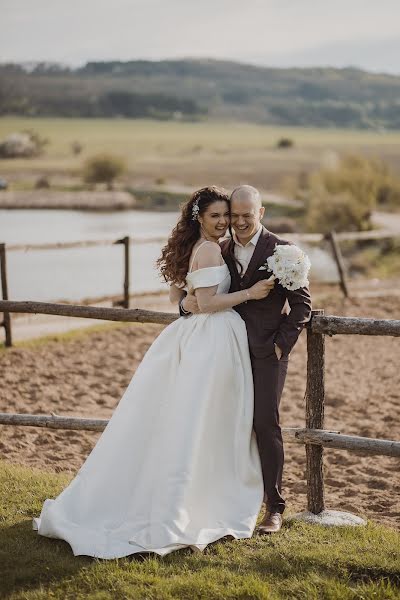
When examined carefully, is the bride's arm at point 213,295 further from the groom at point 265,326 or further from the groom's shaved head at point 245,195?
the groom's shaved head at point 245,195

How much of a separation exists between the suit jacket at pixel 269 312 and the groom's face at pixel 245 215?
0.11 m

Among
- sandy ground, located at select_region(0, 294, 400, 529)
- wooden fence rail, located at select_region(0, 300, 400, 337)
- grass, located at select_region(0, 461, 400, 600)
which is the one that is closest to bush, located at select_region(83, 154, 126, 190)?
sandy ground, located at select_region(0, 294, 400, 529)

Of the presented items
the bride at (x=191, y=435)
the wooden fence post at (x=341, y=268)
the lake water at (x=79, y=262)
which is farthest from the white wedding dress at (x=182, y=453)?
the lake water at (x=79, y=262)

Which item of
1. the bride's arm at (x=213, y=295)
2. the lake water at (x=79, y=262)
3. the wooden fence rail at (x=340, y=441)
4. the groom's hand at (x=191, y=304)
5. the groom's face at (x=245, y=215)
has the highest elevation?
the groom's face at (x=245, y=215)

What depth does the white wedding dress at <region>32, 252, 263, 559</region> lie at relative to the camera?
12.7 ft

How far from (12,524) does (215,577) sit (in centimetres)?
126

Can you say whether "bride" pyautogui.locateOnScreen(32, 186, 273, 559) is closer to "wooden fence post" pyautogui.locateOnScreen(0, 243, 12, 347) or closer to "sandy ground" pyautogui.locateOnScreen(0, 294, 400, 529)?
"sandy ground" pyautogui.locateOnScreen(0, 294, 400, 529)

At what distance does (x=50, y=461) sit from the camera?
591cm

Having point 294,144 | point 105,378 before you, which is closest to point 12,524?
point 105,378

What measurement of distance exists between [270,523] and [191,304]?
121 centimetres

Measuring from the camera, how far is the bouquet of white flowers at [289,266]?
386 centimetres

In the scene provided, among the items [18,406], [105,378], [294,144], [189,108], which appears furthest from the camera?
[189,108]

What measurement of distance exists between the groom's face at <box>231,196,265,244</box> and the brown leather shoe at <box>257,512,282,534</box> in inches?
57.9

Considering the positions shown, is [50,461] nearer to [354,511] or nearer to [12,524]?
[12,524]
